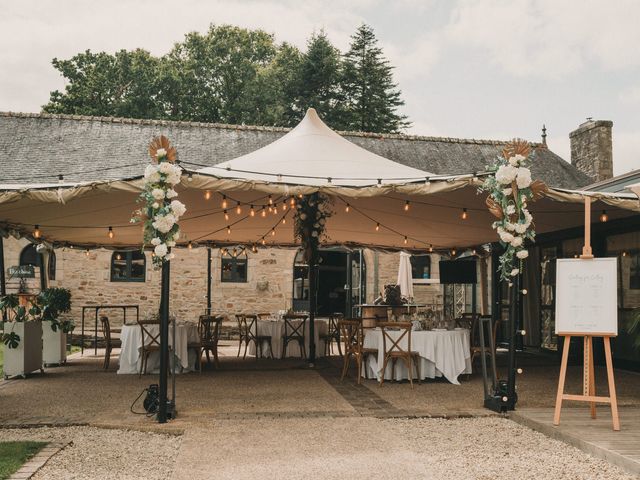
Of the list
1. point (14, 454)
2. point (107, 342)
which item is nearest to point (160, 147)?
point (14, 454)

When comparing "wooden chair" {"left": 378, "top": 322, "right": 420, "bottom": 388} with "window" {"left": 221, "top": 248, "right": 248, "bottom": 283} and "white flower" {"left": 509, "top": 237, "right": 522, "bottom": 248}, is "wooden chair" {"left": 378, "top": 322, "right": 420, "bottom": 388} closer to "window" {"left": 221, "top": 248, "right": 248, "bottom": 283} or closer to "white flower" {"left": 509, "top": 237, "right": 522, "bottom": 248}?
"white flower" {"left": 509, "top": 237, "right": 522, "bottom": 248}

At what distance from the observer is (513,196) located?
592cm

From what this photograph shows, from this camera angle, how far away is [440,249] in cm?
1420

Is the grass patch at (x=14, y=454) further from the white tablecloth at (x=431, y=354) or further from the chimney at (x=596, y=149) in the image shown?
the chimney at (x=596, y=149)

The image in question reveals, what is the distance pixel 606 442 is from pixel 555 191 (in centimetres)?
251

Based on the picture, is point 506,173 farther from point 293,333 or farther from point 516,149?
point 293,333

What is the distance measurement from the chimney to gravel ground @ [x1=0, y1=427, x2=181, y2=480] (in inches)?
595

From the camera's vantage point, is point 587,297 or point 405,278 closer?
point 587,297

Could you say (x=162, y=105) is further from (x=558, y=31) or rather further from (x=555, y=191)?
(x=555, y=191)

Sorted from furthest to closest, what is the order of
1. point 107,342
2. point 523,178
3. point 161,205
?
point 107,342 < point 523,178 < point 161,205

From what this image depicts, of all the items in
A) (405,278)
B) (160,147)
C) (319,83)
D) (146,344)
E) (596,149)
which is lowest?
(146,344)

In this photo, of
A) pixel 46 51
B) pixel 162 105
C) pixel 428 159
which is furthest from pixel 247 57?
pixel 428 159

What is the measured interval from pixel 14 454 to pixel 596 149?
16357 mm

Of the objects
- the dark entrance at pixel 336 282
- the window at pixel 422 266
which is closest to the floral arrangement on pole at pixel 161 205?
the dark entrance at pixel 336 282
